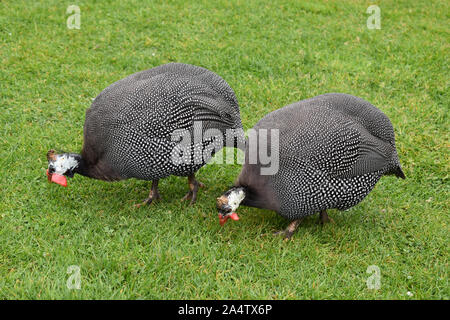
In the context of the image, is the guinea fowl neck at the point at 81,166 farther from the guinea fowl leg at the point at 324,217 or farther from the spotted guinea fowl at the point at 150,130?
the guinea fowl leg at the point at 324,217

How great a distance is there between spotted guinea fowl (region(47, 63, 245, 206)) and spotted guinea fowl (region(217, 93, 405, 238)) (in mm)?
440

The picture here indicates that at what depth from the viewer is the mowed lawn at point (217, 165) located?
3.43 metres

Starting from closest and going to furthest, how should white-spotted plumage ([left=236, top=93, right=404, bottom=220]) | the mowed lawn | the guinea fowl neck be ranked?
the mowed lawn → white-spotted plumage ([left=236, top=93, right=404, bottom=220]) → the guinea fowl neck

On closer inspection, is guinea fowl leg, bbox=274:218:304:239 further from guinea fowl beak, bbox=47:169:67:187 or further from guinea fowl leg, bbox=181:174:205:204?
guinea fowl beak, bbox=47:169:67:187

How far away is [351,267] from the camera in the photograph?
11.9 feet

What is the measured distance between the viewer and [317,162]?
354 centimetres

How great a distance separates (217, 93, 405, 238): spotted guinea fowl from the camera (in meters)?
3.56

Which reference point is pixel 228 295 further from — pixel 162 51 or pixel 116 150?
pixel 162 51

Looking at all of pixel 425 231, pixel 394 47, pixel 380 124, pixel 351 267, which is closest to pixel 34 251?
pixel 351 267

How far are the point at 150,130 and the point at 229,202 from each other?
0.90m

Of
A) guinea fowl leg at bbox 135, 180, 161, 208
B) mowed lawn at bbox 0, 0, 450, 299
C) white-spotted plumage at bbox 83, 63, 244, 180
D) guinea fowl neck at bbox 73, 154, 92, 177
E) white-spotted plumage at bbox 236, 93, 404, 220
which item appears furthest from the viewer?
guinea fowl leg at bbox 135, 180, 161, 208

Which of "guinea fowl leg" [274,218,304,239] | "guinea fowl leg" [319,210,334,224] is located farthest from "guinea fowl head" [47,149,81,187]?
"guinea fowl leg" [319,210,334,224]

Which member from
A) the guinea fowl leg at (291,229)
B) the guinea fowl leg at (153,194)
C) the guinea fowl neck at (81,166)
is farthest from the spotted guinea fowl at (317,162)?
the guinea fowl neck at (81,166)

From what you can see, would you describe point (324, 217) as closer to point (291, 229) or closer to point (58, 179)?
point (291, 229)
